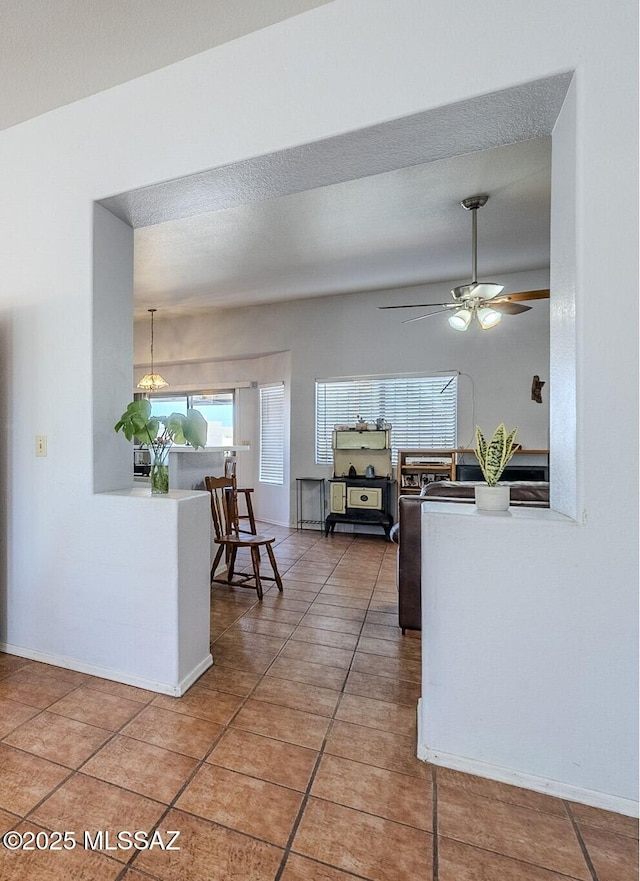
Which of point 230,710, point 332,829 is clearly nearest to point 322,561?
point 230,710

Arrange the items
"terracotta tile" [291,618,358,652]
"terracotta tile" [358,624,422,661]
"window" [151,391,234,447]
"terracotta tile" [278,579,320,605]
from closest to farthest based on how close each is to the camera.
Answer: "terracotta tile" [358,624,422,661] → "terracotta tile" [291,618,358,652] → "terracotta tile" [278,579,320,605] → "window" [151,391,234,447]

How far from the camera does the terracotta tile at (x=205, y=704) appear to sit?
1840 millimetres

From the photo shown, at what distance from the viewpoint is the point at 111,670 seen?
2.12m

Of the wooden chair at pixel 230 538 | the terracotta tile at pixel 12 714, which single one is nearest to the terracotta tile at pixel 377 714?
the terracotta tile at pixel 12 714

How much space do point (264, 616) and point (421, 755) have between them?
1.51m

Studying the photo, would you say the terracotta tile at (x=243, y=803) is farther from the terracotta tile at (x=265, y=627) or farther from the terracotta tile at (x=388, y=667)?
the terracotta tile at (x=265, y=627)

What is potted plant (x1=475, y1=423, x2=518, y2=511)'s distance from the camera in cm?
162

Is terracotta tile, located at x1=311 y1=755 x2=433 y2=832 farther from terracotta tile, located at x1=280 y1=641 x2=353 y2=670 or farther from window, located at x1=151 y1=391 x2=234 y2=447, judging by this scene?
window, located at x1=151 y1=391 x2=234 y2=447

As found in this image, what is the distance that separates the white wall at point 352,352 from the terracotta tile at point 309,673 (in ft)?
11.9

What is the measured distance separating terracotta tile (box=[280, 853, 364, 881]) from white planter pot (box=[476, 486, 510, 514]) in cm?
116

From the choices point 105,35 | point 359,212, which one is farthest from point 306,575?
point 105,35

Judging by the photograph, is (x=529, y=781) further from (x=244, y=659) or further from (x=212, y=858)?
(x=244, y=659)

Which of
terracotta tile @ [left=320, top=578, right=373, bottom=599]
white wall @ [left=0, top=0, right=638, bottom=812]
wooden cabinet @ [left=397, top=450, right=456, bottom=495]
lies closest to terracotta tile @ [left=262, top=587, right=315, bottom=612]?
terracotta tile @ [left=320, top=578, right=373, bottom=599]

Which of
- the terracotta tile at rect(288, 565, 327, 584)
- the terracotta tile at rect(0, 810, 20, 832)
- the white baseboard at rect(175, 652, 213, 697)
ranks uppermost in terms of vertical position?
the white baseboard at rect(175, 652, 213, 697)
